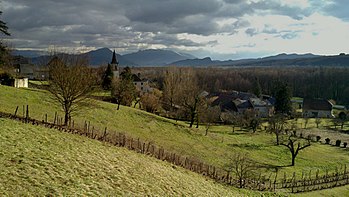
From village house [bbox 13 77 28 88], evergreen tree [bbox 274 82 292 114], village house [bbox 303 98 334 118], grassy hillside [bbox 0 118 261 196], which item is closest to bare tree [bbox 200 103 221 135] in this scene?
evergreen tree [bbox 274 82 292 114]

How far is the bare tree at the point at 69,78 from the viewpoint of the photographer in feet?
92.6

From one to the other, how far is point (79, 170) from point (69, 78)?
1293 cm

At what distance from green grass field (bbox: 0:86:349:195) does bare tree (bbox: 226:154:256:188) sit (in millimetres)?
1154

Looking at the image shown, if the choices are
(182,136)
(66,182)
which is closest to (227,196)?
(66,182)

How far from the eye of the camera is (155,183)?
19.5 meters

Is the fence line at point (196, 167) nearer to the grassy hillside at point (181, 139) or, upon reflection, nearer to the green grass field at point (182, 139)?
the green grass field at point (182, 139)

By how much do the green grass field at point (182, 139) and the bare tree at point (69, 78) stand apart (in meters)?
4.11

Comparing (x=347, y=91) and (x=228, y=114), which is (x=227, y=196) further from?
(x=347, y=91)

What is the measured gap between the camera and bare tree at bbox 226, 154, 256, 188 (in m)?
28.5

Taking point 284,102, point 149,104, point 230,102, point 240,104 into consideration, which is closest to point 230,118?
point 240,104

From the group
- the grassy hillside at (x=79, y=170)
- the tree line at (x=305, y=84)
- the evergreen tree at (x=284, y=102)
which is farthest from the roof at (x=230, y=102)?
the grassy hillside at (x=79, y=170)

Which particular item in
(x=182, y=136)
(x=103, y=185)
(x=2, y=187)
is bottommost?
(x=182, y=136)

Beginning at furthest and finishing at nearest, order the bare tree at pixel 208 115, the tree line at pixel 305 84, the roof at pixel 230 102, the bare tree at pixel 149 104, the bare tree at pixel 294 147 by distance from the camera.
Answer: the tree line at pixel 305 84 → the roof at pixel 230 102 → the bare tree at pixel 149 104 → the bare tree at pixel 208 115 → the bare tree at pixel 294 147

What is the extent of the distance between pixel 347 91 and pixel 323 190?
123m
